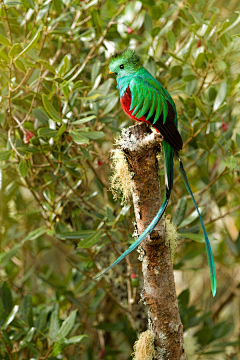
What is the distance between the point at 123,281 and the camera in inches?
76.9

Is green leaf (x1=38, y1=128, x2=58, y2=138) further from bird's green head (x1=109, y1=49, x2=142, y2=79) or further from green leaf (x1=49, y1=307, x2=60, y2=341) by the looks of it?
green leaf (x1=49, y1=307, x2=60, y2=341)

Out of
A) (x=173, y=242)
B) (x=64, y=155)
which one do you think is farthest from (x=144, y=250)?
(x=64, y=155)

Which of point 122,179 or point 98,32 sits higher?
point 98,32

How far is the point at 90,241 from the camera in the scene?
140 centimetres

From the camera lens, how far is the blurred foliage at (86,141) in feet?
4.71

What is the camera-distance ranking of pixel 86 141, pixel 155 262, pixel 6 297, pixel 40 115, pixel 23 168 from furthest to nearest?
pixel 6 297 < pixel 40 115 < pixel 23 168 < pixel 86 141 < pixel 155 262

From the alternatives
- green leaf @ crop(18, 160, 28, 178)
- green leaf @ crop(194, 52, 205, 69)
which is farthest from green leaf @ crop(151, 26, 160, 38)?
green leaf @ crop(18, 160, 28, 178)

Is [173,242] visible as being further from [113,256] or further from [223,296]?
[223,296]

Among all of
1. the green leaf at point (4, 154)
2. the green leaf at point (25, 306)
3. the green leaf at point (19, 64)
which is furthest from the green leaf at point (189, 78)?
the green leaf at point (25, 306)

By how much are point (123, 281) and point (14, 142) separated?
0.96 meters

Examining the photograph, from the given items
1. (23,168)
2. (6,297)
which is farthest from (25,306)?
(23,168)

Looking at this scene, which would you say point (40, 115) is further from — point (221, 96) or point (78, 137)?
point (221, 96)

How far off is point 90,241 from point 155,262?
1.22 ft

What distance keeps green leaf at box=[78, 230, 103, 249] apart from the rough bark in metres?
0.32
